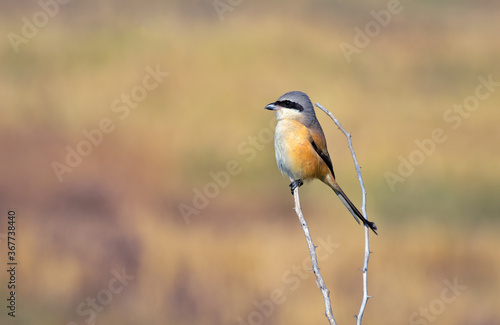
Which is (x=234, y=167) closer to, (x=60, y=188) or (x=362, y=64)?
(x=60, y=188)

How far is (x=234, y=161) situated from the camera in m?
9.65

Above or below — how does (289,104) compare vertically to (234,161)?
above

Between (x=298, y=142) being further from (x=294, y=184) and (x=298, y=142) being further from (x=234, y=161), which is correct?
(x=234, y=161)

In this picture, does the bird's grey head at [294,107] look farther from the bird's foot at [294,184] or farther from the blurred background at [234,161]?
the blurred background at [234,161]

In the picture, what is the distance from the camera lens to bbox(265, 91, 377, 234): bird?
5531 mm

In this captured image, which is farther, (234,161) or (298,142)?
(234,161)

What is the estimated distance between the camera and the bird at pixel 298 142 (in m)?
5.53

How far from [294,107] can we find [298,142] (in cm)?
29

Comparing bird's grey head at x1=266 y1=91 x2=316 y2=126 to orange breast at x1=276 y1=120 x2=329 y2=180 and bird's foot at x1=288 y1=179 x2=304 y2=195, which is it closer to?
orange breast at x1=276 y1=120 x2=329 y2=180

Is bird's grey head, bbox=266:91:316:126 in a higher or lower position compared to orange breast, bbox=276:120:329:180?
higher

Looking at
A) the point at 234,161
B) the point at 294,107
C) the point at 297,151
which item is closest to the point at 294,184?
the point at 297,151

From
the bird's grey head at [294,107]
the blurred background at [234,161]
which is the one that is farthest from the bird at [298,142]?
the blurred background at [234,161]

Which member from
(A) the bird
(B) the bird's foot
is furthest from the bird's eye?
(B) the bird's foot

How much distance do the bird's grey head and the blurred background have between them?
9.31ft
